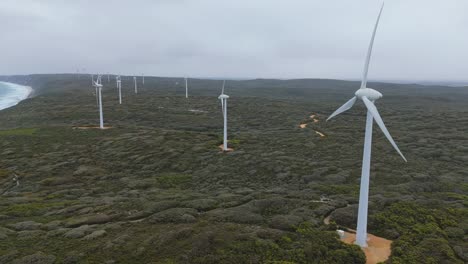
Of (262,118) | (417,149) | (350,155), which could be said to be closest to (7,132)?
(262,118)

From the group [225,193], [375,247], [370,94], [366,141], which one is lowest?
[225,193]

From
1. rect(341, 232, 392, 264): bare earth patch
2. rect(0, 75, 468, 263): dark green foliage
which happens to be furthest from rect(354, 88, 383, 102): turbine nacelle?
rect(341, 232, 392, 264): bare earth patch

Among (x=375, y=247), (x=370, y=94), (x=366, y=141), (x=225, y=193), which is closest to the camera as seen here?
(x=370, y=94)

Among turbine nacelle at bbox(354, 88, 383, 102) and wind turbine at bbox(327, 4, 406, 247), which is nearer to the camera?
wind turbine at bbox(327, 4, 406, 247)

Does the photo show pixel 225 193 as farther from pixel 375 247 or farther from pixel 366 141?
pixel 366 141

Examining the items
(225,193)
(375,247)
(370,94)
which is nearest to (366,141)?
(370,94)

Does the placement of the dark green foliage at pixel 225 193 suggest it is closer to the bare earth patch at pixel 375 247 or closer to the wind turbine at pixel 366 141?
the bare earth patch at pixel 375 247

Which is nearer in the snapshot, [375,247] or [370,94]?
[370,94]

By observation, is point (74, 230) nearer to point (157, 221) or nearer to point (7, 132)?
point (157, 221)

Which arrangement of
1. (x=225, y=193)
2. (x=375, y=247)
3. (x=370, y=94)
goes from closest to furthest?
A: (x=370, y=94) → (x=375, y=247) → (x=225, y=193)

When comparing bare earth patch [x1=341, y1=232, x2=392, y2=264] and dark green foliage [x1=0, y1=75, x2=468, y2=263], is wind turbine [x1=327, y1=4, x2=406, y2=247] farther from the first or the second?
dark green foliage [x1=0, y1=75, x2=468, y2=263]

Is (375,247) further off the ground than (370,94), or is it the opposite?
(370,94)
